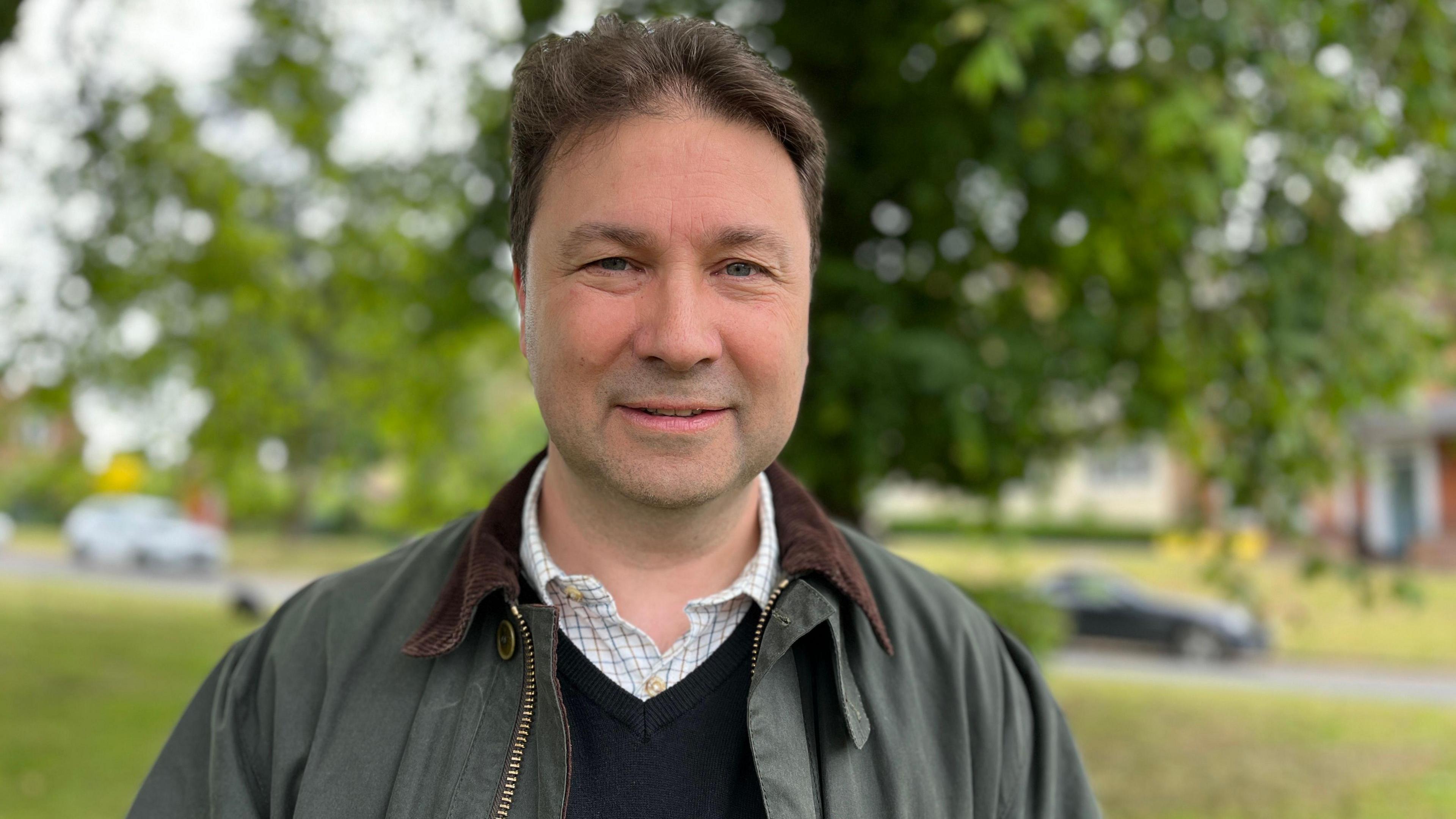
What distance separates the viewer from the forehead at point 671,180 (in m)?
1.62

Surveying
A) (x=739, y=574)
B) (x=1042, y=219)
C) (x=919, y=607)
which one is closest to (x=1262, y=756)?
(x=1042, y=219)

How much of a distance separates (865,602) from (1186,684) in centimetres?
1461

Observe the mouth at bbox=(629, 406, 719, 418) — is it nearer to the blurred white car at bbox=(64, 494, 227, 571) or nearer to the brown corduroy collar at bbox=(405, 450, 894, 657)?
the brown corduroy collar at bbox=(405, 450, 894, 657)

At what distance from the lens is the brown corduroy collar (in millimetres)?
1661

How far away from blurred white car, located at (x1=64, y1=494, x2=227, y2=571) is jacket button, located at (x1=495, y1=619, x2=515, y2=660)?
98.1 ft

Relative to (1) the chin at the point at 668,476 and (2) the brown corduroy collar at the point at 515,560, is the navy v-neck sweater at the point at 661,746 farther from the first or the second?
(1) the chin at the point at 668,476

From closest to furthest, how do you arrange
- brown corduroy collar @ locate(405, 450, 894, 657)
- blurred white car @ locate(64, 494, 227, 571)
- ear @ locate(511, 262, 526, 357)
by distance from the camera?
1. brown corduroy collar @ locate(405, 450, 894, 657)
2. ear @ locate(511, 262, 526, 357)
3. blurred white car @ locate(64, 494, 227, 571)

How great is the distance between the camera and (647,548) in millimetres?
1770

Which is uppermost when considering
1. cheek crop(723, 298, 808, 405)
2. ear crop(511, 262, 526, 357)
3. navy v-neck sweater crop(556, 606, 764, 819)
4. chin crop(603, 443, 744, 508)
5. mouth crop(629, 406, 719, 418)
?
ear crop(511, 262, 526, 357)

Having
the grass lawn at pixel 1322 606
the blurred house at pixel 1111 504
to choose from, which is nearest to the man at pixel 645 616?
the grass lawn at pixel 1322 606

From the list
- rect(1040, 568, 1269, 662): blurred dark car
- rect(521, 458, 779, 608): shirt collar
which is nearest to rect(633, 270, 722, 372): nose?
rect(521, 458, 779, 608): shirt collar

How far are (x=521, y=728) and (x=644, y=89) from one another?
974 millimetres

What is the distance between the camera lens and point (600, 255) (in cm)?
162

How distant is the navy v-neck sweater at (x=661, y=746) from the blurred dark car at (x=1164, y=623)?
1584 centimetres
